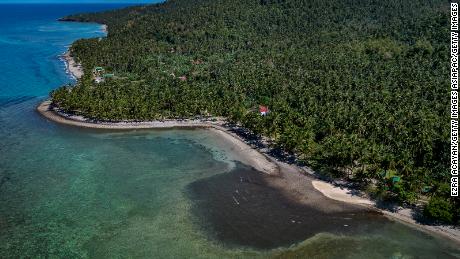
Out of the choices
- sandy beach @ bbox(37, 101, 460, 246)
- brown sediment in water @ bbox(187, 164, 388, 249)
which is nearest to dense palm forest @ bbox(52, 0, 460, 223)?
sandy beach @ bbox(37, 101, 460, 246)

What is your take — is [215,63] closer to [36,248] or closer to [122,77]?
[122,77]

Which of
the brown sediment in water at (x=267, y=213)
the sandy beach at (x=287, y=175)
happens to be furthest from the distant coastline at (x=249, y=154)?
the brown sediment in water at (x=267, y=213)

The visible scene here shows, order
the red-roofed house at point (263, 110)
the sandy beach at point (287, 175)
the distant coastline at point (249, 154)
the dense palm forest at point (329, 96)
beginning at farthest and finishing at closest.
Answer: the red-roofed house at point (263, 110) < the dense palm forest at point (329, 96) < the sandy beach at point (287, 175) < the distant coastline at point (249, 154)

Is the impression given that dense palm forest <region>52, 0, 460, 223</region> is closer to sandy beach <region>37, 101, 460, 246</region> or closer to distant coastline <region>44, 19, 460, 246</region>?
distant coastline <region>44, 19, 460, 246</region>

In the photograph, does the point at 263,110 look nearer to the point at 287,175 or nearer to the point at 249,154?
the point at 249,154

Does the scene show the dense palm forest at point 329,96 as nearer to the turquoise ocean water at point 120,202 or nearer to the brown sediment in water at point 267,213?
the brown sediment in water at point 267,213

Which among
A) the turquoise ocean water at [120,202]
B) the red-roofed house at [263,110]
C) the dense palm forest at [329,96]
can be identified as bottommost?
the turquoise ocean water at [120,202]

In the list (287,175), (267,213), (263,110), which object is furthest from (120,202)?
(263,110)
